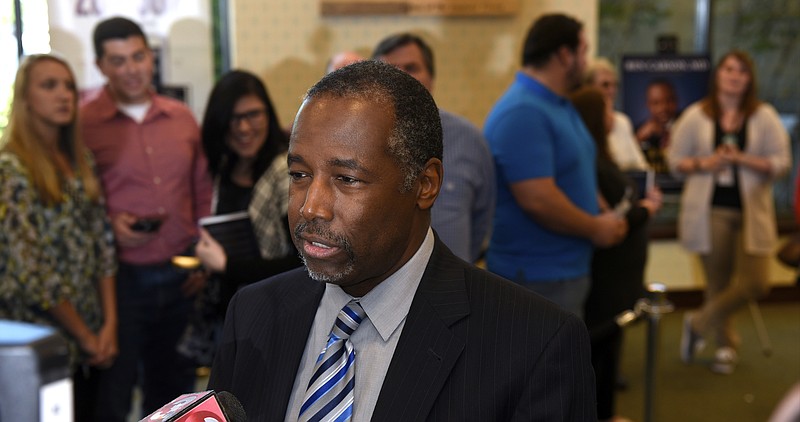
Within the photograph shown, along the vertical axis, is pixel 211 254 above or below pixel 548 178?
below

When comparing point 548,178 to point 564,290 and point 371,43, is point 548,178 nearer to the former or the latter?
point 564,290

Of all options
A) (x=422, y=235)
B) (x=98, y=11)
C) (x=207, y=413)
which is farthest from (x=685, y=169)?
(x=207, y=413)

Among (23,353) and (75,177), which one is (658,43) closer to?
(75,177)

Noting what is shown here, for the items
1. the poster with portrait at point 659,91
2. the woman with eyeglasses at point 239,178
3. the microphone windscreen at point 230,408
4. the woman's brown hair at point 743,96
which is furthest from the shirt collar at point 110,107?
the poster with portrait at point 659,91

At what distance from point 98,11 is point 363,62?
3998 mm

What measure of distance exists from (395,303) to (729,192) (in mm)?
4587

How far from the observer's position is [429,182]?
4.34 ft

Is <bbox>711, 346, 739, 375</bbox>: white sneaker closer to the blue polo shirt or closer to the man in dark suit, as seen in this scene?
the blue polo shirt

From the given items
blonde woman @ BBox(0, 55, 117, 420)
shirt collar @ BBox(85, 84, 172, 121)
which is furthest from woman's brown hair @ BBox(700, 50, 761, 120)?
blonde woman @ BBox(0, 55, 117, 420)

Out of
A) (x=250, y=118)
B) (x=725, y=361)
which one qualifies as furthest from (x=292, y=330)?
(x=725, y=361)

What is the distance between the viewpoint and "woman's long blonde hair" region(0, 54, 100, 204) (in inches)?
123

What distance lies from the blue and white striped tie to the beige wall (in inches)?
158

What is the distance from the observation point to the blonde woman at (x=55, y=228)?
9.89 feet

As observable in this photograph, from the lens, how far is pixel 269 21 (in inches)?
207
